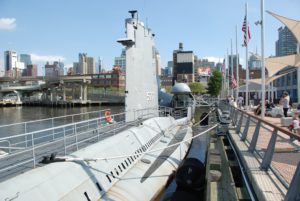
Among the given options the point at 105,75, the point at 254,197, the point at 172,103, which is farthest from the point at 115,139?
the point at 105,75

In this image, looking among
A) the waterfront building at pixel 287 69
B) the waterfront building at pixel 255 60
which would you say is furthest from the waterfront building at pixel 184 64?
the waterfront building at pixel 287 69

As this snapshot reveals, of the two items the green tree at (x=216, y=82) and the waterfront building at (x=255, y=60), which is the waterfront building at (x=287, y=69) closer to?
the waterfront building at (x=255, y=60)

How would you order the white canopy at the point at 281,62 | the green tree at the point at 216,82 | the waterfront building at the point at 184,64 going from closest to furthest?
1. the white canopy at the point at 281,62
2. the green tree at the point at 216,82
3. the waterfront building at the point at 184,64

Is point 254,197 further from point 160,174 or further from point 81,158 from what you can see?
point 160,174

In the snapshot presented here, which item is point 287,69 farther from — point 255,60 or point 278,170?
point 278,170

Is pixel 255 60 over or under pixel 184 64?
under

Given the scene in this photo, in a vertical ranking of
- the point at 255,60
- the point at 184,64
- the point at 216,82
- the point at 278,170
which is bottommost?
the point at 278,170

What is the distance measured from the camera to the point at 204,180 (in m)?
10.1

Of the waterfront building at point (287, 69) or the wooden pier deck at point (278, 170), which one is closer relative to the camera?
the wooden pier deck at point (278, 170)

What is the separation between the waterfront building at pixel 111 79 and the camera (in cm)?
16088

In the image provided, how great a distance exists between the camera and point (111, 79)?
166625mm

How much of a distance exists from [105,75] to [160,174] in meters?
162

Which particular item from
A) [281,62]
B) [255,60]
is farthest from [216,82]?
[281,62]

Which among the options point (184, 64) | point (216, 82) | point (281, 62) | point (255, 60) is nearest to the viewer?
point (281, 62)
